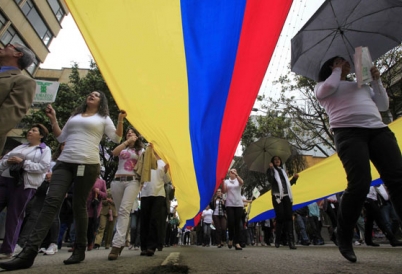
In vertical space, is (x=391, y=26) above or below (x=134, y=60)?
above

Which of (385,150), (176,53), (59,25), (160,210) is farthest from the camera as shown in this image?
(59,25)

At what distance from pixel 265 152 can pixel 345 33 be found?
211 inches

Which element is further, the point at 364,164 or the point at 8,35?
the point at 8,35

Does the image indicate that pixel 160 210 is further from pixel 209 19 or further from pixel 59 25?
pixel 59 25

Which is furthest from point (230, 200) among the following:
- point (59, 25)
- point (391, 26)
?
point (59, 25)

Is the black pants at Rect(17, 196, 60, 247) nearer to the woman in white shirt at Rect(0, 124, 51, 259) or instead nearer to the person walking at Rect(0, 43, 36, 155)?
the woman in white shirt at Rect(0, 124, 51, 259)

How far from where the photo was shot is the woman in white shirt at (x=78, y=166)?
2.68 metres

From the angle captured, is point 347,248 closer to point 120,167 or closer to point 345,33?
point 345,33

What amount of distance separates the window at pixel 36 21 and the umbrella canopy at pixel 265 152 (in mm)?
15561

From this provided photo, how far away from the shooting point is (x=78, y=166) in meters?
2.87

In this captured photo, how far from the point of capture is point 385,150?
89.5 inches

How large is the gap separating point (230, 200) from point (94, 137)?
3.99 m

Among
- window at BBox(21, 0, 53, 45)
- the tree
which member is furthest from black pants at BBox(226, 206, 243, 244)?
window at BBox(21, 0, 53, 45)

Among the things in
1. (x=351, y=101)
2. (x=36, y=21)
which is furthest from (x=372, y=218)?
(x=36, y=21)
